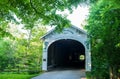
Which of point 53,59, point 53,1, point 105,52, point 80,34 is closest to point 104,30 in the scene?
point 105,52

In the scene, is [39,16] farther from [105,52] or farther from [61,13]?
[105,52]

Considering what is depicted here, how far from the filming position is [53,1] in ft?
30.6

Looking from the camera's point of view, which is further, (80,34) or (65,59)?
(65,59)

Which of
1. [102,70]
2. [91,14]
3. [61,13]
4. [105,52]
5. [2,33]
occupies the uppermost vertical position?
[91,14]

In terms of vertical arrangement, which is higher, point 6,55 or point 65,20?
point 65,20

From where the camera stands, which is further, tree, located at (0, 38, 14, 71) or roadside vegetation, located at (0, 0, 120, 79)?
tree, located at (0, 38, 14, 71)

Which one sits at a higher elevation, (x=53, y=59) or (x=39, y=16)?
(x=39, y=16)

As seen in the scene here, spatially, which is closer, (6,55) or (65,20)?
(65,20)

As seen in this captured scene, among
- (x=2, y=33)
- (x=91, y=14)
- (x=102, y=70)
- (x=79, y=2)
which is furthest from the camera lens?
(x=91, y=14)

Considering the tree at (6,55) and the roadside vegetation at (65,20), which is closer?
the roadside vegetation at (65,20)

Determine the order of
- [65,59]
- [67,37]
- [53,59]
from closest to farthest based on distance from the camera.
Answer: [67,37] < [53,59] < [65,59]

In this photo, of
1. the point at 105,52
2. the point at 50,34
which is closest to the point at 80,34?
the point at 50,34

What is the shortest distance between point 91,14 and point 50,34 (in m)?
5.35

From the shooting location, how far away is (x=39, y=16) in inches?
383
